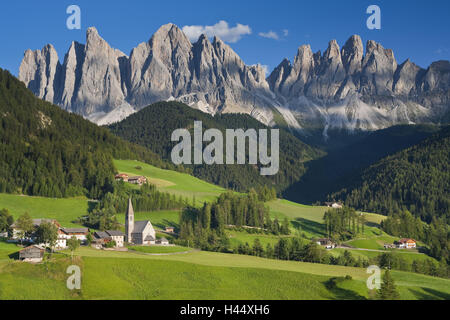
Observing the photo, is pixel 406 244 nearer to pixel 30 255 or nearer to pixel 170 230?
pixel 170 230

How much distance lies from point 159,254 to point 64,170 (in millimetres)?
89951

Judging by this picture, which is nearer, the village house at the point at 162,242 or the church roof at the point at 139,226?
the village house at the point at 162,242

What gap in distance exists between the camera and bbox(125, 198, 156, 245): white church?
440ft

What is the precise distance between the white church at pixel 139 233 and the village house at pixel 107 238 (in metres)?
4.10

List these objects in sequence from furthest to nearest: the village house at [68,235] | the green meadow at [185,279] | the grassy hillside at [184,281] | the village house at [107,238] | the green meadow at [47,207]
A: the green meadow at [47,207] < the village house at [107,238] < the village house at [68,235] < the green meadow at [185,279] < the grassy hillside at [184,281]

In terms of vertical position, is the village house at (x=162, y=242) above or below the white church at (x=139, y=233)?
below

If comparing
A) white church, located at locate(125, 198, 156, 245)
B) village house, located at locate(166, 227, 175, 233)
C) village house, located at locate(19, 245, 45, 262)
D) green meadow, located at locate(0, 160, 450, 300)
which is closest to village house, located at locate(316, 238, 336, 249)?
village house, located at locate(166, 227, 175, 233)

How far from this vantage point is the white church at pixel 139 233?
134m

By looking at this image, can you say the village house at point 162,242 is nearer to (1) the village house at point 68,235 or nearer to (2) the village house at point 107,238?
(2) the village house at point 107,238

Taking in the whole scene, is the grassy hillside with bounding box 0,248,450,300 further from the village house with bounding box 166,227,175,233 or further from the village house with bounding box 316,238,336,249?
the village house with bounding box 316,238,336,249

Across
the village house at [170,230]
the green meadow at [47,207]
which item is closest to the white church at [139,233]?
the village house at [170,230]

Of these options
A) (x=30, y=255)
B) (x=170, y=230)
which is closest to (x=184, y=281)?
(x=30, y=255)

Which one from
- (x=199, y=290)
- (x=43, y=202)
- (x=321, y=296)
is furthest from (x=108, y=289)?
(x=43, y=202)
